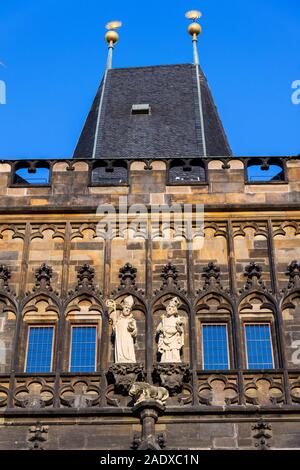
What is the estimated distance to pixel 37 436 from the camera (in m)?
12.3

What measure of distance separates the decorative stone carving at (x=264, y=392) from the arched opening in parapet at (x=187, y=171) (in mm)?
2698

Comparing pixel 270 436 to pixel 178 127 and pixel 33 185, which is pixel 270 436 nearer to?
pixel 33 185

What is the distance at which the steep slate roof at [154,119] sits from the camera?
1772 centimetres

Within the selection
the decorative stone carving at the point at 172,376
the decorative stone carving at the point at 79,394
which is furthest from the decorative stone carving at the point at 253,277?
the decorative stone carving at the point at 79,394

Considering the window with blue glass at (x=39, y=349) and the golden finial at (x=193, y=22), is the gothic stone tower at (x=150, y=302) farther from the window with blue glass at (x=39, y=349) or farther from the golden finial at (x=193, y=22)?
the golden finial at (x=193, y=22)

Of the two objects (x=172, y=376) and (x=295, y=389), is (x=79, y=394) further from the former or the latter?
(x=295, y=389)

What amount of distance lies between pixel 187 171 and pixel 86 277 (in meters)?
2.01

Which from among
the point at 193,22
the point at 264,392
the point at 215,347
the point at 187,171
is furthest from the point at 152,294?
the point at 193,22

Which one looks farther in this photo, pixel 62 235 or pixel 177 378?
pixel 62 235

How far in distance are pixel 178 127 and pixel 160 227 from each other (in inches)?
175

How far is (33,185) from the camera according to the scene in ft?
47.5

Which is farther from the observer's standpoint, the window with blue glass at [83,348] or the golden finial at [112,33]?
the golden finial at [112,33]

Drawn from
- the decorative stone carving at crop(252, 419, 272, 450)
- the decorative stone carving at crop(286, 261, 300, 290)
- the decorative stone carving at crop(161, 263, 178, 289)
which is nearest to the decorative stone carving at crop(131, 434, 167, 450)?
the decorative stone carving at crop(252, 419, 272, 450)
